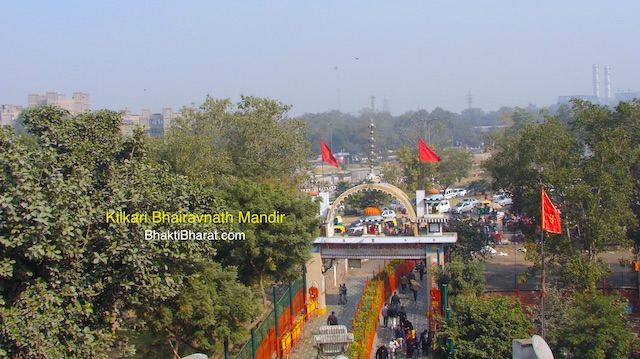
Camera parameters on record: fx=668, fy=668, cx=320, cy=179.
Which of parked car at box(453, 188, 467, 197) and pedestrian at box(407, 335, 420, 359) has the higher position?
parked car at box(453, 188, 467, 197)

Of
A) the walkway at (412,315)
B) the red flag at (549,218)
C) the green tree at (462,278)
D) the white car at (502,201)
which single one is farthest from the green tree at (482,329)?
the white car at (502,201)

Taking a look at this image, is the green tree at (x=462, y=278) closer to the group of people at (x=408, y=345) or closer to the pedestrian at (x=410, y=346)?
the group of people at (x=408, y=345)

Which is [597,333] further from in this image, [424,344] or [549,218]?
[424,344]

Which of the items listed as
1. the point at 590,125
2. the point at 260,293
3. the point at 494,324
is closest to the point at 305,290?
the point at 260,293

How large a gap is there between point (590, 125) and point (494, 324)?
949 cm

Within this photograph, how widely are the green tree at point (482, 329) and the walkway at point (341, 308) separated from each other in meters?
3.56

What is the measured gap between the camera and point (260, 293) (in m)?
18.2

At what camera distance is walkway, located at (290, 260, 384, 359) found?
17125 millimetres

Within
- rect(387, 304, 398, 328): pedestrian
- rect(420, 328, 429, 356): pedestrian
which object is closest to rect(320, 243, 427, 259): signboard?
rect(387, 304, 398, 328): pedestrian

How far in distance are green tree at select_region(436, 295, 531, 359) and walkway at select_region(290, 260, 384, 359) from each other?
356cm

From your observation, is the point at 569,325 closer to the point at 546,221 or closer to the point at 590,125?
the point at 546,221

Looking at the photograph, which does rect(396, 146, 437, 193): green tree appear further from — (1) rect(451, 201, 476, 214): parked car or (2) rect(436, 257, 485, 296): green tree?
(2) rect(436, 257, 485, 296): green tree

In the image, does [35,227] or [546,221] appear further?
[546,221]

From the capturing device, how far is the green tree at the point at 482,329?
14508 mm
